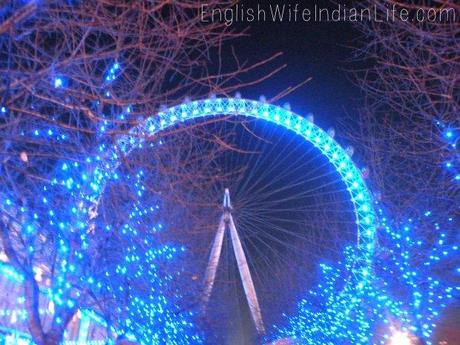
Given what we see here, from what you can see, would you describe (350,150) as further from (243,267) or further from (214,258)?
(214,258)

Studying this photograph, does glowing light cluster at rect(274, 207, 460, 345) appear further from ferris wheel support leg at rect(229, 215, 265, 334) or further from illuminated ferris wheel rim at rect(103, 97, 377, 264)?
ferris wheel support leg at rect(229, 215, 265, 334)

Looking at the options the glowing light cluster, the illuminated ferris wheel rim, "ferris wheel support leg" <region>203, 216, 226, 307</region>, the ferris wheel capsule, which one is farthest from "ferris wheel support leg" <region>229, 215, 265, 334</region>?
the ferris wheel capsule

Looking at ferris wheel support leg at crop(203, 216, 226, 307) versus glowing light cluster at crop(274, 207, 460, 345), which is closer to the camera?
glowing light cluster at crop(274, 207, 460, 345)

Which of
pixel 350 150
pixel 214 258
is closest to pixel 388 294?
pixel 214 258

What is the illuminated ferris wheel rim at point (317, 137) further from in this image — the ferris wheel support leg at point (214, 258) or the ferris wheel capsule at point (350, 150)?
the ferris wheel support leg at point (214, 258)

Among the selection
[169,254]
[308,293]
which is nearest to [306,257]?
[308,293]

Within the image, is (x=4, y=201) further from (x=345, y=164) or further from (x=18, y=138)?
(x=345, y=164)

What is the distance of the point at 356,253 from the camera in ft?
60.1

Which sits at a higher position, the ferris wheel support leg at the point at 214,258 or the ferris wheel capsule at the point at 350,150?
the ferris wheel capsule at the point at 350,150

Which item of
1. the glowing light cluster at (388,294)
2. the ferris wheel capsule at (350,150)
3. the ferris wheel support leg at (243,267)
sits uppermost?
the ferris wheel capsule at (350,150)

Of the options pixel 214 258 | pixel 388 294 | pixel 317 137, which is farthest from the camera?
pixel 317 137

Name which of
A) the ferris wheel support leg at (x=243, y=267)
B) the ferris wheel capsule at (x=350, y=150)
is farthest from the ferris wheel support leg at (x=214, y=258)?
the ferris wheel capsule at (x=350, y=150)

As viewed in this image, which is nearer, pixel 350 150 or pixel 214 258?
pixel 214 258

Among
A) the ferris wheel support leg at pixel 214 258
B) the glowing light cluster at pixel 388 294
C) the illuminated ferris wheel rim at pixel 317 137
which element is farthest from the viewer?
the illuminated ferris wheel rim at pixel 317 137
